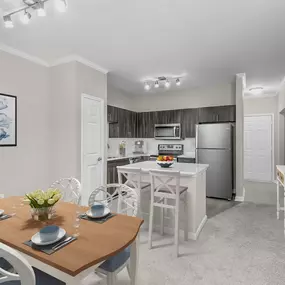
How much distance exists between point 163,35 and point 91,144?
7.14ft

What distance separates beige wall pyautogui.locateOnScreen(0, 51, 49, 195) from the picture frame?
2.8 inches

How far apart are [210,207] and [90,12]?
376 centimetres

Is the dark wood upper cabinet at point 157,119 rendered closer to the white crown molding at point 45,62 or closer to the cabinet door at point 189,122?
the cabinet door at point 189,122

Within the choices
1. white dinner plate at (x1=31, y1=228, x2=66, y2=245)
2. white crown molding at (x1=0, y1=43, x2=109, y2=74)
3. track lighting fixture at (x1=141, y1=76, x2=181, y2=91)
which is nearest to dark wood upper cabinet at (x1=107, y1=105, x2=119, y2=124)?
track lighting fixture at (x1=141, y1=76, x2=181, y2=91)

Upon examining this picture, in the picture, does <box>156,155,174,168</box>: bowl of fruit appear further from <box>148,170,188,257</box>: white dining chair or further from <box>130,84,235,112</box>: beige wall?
<box>130,84,235,112</box>: beige wall

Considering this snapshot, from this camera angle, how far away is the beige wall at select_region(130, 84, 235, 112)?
516 centimetres

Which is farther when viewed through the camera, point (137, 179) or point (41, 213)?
point (137, 179)

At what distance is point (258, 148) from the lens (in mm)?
6629

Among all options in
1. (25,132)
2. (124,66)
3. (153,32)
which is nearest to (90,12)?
(153,32)

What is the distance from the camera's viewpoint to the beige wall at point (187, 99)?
516 centimetres

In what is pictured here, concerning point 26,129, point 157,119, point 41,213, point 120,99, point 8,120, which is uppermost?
point 120,99

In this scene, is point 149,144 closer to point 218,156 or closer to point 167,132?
point 167,132

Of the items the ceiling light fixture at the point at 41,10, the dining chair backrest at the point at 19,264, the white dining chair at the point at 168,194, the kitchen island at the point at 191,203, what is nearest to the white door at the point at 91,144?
the kitchen island at the point at 191,203

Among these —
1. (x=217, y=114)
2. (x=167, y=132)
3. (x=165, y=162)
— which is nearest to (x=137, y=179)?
(x=165, y=162)
